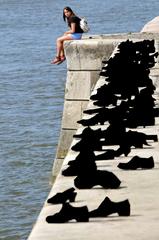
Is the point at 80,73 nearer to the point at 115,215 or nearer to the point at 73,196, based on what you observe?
the point at 73,196

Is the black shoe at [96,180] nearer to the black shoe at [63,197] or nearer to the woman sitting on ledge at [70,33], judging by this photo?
the black shoe at [63,197]

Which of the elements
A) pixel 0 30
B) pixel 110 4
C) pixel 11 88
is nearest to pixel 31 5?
pixel 110 4

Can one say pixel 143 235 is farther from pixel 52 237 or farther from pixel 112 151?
pixel 112 151

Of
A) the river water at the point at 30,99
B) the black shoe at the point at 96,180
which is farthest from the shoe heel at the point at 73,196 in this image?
the river water at the point at 30,99

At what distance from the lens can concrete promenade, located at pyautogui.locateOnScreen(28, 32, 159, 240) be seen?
6.79m

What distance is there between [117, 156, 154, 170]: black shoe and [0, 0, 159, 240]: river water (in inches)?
236

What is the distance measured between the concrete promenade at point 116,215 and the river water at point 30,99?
6.14m

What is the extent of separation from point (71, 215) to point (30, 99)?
21384 millimetres

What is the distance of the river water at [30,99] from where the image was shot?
1738 centimetres

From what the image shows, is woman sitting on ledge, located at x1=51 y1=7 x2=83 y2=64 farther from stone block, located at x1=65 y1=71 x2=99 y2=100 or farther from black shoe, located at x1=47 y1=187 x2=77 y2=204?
black shoe, located at x1=47 y1=187 x2=77 y2=204

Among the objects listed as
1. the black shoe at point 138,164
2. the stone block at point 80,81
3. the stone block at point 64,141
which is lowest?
the stone block at point 64,141

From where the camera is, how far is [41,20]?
5588cm

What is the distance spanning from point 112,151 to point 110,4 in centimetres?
5659

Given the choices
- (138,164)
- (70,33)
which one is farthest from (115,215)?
(70,33)
